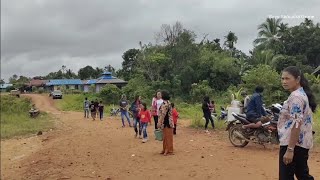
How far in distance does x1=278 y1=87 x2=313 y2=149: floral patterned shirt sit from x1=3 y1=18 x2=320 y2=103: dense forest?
72.2ft

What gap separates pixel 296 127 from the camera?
3.81 m

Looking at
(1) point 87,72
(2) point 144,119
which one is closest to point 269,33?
(2) point 144,119

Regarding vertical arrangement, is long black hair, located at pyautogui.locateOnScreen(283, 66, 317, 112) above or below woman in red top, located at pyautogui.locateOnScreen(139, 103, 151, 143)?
above

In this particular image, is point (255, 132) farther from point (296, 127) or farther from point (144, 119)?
point (296, 127)

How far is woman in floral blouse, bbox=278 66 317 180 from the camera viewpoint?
3826mm

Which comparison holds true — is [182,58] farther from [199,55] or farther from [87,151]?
[87,151]

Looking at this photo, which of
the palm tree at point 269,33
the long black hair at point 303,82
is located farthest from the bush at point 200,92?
the long black hair at point 303,82

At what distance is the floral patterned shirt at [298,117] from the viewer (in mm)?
3834

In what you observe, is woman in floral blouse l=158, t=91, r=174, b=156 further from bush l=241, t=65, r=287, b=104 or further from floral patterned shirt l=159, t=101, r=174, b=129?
bush l=241, t=65, r=287, b=104

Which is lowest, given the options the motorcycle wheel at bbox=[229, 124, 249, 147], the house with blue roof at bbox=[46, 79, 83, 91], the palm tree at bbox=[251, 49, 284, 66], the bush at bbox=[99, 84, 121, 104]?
the motorcycle wheel at bbox=[229, 124, 249, 147]

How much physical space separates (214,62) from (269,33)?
11.6m

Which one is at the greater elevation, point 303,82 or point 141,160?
point 303,82

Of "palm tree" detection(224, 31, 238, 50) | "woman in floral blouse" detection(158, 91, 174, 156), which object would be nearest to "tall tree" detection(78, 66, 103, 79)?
"palm tree" detection(224, 31, 238, 50)

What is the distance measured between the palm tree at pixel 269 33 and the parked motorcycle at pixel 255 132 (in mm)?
35291
